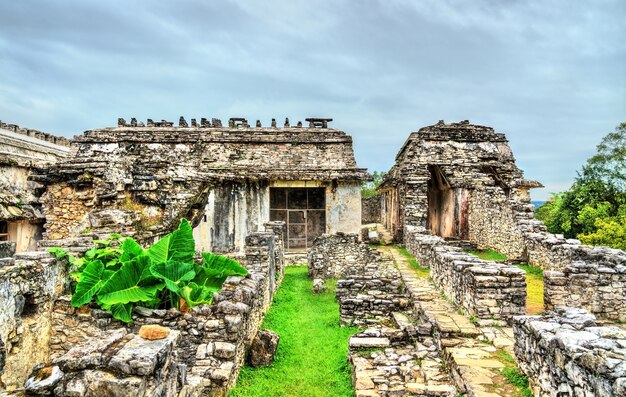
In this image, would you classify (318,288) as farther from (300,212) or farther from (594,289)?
(300,212)

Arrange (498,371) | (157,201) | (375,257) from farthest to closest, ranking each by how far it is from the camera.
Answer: (375,257)
(157,201)
(498,371)

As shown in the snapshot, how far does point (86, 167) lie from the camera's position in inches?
391

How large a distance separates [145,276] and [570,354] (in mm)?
5510

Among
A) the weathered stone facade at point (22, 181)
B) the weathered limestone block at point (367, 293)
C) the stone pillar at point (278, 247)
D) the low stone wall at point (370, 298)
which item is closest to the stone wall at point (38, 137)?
the weathered stone facade at point (22, 181)

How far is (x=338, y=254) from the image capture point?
15641mm

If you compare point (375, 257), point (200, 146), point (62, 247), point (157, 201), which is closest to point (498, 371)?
point (62, 247)

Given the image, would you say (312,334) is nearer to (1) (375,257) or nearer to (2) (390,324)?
(2) (390,324)

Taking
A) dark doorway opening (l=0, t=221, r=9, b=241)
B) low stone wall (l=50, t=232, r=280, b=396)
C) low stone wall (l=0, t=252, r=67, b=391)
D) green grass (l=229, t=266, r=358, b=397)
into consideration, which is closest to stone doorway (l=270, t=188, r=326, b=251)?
green grass (l=229, t=266, r=358, b=397)

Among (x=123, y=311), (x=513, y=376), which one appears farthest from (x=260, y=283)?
(x=513, y=376)

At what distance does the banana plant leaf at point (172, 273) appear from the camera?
633 centimetres

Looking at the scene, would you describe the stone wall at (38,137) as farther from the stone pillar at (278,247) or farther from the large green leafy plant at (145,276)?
the large green leafy plant at (145,276)

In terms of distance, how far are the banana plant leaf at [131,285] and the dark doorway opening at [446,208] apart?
16538 millimetres

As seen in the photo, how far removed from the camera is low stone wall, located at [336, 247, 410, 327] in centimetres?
945

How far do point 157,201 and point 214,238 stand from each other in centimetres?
820
